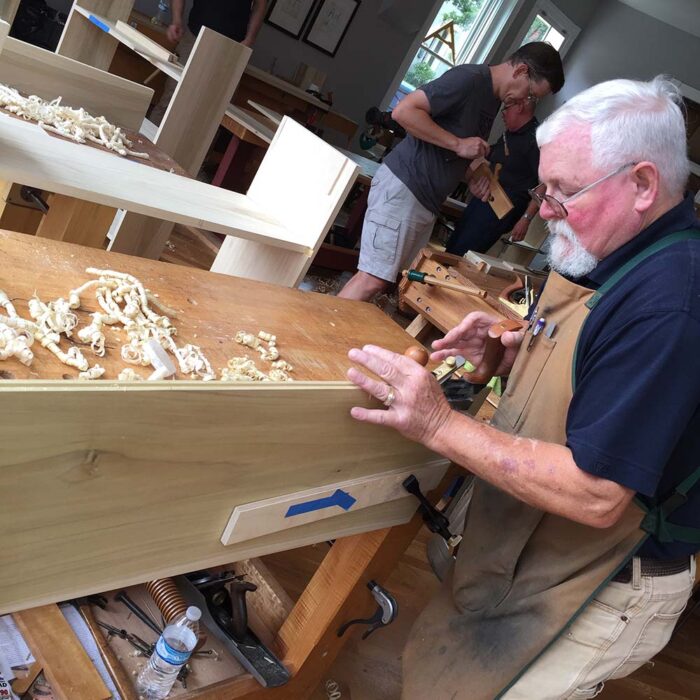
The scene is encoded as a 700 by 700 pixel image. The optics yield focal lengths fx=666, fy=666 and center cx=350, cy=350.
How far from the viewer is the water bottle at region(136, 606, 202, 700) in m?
1.46

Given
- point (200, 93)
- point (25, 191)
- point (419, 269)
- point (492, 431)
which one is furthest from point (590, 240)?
point (200, 93)

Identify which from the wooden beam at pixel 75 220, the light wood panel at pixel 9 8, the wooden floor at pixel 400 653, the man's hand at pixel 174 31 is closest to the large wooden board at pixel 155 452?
the wooden beam at pixel 75 220

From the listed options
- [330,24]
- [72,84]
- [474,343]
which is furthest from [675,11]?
[474,343]

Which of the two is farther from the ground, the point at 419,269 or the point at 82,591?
the point at 419,269

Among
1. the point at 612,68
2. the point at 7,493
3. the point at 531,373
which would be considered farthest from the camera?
the point at 612,68

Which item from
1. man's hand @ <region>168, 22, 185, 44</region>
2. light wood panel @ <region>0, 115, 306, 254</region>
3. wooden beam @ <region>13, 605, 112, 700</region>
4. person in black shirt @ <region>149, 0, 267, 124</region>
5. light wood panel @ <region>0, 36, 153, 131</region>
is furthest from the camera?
person in black shirt @ <region>149, 0, 267, 124</region>

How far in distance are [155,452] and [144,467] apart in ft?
0.09

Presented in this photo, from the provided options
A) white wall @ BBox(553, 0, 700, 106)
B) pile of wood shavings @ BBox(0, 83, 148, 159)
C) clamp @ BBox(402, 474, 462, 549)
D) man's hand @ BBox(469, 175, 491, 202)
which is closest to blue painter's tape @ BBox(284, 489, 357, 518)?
clamp @ BBox(402, 474, 462, 549)

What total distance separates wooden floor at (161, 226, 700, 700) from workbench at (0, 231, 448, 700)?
0.56m

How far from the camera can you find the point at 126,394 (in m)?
0.83

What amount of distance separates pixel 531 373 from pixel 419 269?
155 cm

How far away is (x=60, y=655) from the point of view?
1.45 metres

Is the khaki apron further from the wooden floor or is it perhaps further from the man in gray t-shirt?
the man in gray t-shirt

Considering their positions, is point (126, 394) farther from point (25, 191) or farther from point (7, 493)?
point (25, 191)
